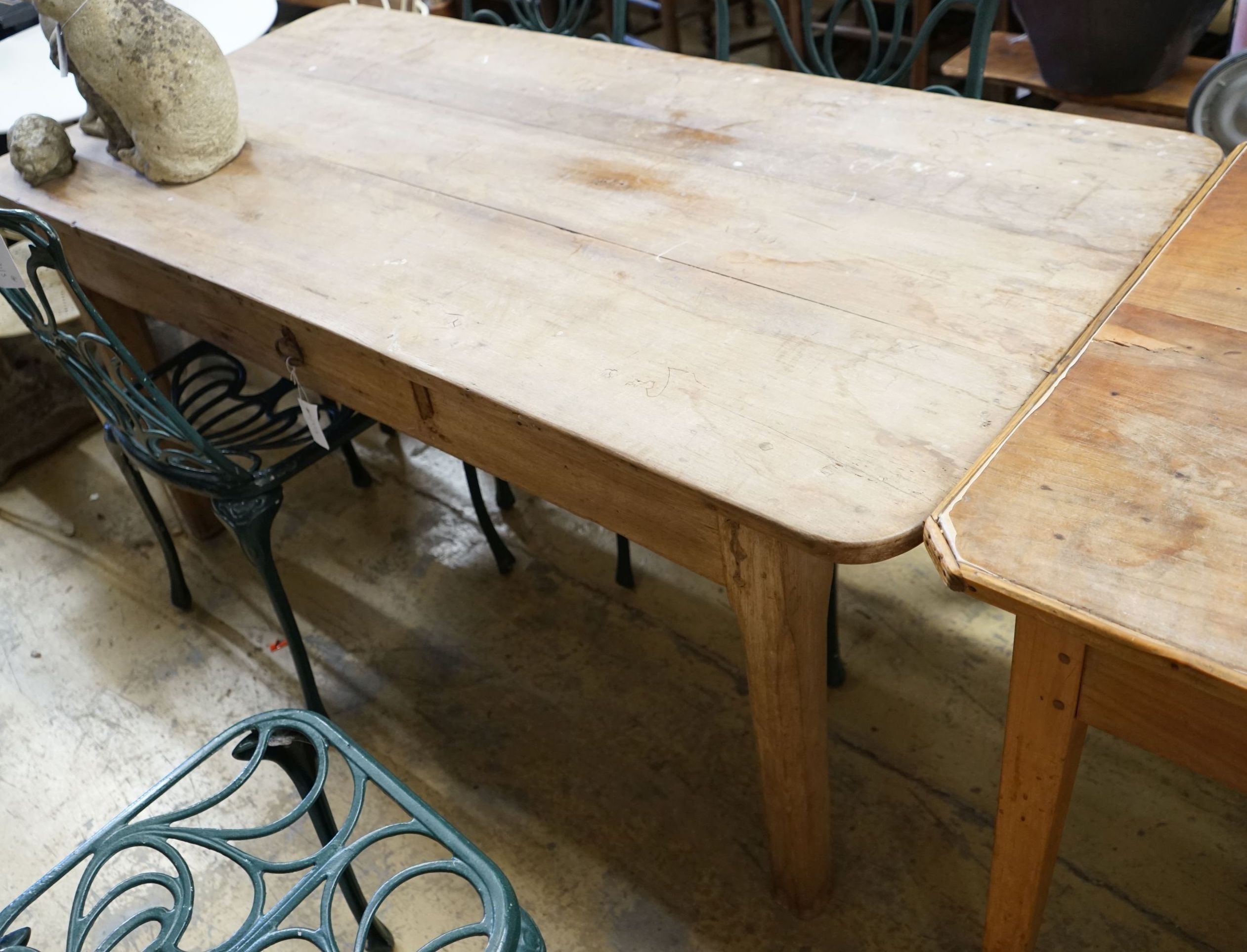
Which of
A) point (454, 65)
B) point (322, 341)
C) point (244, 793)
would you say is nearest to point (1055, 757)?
point (322, 341)

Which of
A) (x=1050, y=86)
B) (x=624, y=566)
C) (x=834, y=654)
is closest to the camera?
(x=834, y=654)

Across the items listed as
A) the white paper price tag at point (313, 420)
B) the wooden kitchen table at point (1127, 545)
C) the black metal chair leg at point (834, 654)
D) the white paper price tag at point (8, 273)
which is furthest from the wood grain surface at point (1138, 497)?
the white paper price tag at point (8, 273)

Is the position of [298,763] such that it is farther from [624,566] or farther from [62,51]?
[62,51]

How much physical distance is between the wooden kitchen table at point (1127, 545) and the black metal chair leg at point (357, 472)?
1.53 m

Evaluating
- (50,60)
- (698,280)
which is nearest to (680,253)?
(698,280)

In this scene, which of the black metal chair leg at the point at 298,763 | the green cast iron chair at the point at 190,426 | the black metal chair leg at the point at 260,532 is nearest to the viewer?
the black metal chair leg at the point at 298,763

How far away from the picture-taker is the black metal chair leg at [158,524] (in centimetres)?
182

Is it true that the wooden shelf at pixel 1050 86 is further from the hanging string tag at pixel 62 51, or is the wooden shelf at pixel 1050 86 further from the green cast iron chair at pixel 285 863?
the green cast iron chair at pixel 285 863

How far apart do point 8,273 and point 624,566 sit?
103 cm

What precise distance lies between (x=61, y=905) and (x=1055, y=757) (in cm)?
143

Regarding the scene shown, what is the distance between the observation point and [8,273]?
131 cm

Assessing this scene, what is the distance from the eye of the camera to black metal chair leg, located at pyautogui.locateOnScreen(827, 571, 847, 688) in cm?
167

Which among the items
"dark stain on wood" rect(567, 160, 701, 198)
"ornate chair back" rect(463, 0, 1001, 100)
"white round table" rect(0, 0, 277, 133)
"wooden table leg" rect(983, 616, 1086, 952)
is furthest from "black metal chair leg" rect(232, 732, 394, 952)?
"white round table" rect(0, 0, 277, 133)

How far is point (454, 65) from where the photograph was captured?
1.77 m
